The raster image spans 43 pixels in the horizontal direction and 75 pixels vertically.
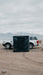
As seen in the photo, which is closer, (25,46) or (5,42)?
(25,46)

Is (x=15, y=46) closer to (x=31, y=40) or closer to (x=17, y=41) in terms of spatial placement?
(x=17, y=41)

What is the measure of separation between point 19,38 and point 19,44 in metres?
0.62

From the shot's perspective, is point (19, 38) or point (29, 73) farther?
point (19, 38)

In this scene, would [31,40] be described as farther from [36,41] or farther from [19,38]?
[19,38]

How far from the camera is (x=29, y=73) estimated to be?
20.1 feet

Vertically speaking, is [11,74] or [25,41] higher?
[25,41]

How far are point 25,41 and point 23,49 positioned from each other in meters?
0.87

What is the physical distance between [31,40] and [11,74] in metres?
9.87

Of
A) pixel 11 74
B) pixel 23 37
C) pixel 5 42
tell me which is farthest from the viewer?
pixel 5 42

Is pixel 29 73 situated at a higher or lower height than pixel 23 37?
lower

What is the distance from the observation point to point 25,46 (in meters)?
13.3

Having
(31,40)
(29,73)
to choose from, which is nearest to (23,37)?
(31,40)

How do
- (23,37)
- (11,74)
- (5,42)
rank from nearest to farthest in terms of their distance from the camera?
1. (11,74)
2. (23,37)
3. (5,42)

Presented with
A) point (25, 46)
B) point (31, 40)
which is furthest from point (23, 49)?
point (31, 40)
